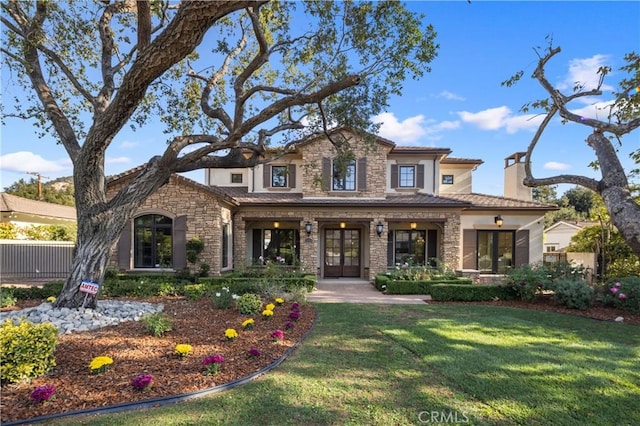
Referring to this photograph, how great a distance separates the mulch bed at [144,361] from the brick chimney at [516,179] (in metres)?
15.0

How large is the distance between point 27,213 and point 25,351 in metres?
23.6

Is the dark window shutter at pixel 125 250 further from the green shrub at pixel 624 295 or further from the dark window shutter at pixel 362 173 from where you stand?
the green shrub at pixel 624 295

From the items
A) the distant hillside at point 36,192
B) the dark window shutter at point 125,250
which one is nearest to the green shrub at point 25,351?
the dark window shutter at point 125,250

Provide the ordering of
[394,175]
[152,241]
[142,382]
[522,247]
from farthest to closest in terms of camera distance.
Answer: [394,175]
[522,247]
[152,241]
[142,382]

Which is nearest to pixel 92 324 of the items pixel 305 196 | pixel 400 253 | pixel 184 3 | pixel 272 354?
pixel 272 354

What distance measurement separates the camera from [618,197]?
5.11m

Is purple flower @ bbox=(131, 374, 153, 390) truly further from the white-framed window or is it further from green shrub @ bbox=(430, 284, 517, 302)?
the white-framed window

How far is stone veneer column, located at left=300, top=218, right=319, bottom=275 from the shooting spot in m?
14.2

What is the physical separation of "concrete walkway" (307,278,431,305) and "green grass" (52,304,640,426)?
127 inches

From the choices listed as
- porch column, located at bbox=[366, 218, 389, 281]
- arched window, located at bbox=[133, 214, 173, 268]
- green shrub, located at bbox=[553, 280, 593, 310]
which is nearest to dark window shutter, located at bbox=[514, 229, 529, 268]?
green shrub, located at bbox=[553, 280, 593, 310]

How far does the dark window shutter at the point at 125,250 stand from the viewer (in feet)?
41.4

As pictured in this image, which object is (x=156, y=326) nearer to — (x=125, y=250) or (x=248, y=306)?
(x=248, y=306)

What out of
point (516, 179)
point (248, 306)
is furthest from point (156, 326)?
point (516, 179)

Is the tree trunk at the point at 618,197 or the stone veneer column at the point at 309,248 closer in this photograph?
the tree trunk at the point at 618,197
